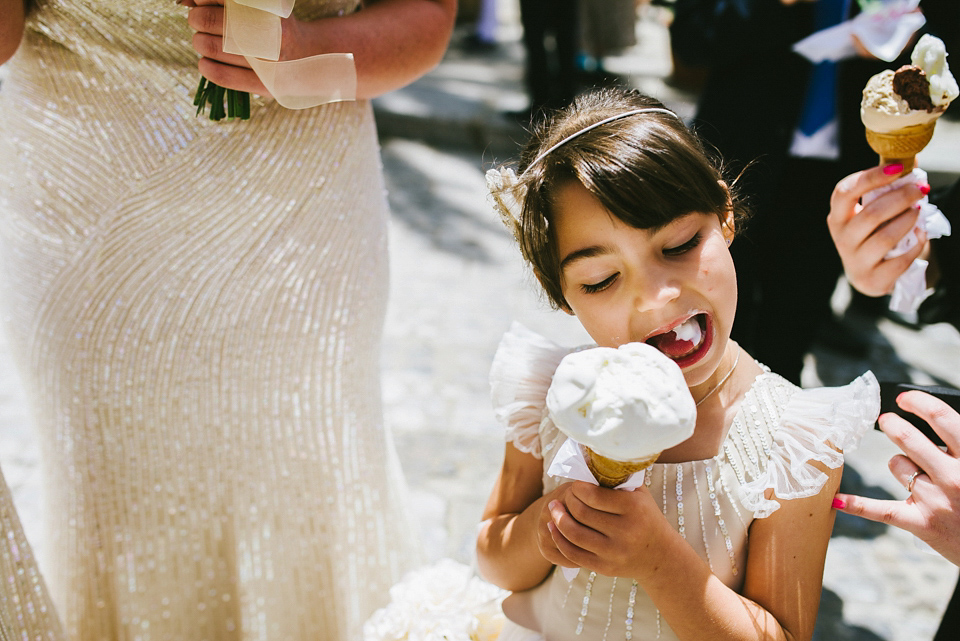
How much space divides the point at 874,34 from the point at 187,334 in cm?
222

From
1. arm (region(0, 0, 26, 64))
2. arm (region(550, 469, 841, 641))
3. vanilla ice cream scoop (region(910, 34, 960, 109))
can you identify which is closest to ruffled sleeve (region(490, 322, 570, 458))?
arm (region(550, 469, 841, 641))

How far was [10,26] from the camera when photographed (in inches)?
62.1

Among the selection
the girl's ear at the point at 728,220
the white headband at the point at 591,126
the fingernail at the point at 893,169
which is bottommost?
the girl's ear at the point at 728,220

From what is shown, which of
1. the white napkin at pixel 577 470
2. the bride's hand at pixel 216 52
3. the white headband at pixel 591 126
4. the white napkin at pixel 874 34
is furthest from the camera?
the white napkin at pixel 874 34

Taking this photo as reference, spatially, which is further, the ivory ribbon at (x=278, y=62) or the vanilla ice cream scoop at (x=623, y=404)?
the ivory ribbon at (x=278, y=62)

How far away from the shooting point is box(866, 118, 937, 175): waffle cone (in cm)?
155

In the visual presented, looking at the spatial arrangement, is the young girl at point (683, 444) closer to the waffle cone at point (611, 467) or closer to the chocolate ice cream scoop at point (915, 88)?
the waffle cone at point (611, 467)

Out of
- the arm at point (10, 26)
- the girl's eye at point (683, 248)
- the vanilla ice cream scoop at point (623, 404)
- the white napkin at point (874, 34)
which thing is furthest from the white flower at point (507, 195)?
the white napkin at point (874, 34)

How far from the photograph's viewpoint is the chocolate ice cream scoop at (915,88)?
4.95 ft

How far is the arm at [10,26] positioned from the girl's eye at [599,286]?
125cm

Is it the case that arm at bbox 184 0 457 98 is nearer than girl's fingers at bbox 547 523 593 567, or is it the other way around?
girl's fingers at bbox 547 523 593 567

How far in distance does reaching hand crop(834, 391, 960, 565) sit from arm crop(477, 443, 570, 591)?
57 centimetres

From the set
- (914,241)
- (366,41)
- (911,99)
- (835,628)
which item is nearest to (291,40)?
(366,41)

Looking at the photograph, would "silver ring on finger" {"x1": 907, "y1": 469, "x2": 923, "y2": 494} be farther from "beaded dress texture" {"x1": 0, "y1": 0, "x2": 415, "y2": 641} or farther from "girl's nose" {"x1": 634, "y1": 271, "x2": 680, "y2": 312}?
"beaded dress texture" {"x1": 0, "y1": 0, "x2": 415, "y2": 641}
